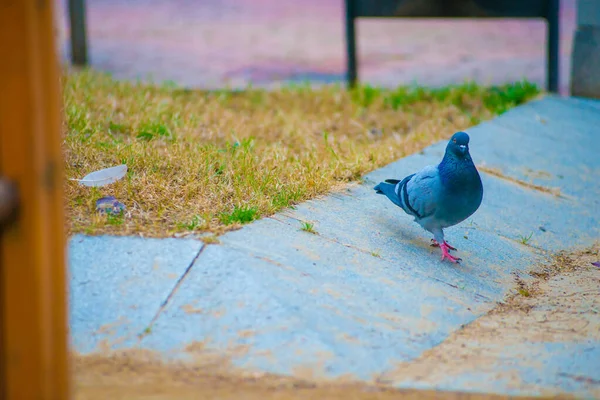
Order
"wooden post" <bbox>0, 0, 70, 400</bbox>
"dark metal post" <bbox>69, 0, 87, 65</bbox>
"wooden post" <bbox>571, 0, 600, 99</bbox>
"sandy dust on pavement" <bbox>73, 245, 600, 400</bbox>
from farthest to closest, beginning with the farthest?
"dark metal post" <bbox>69, 0, 87, 65</bbox> < "wooden post" <bbox>571, 0, 600, 99</bbox> < "sandy dust on pavement" <bbox>73, 245, 600, 400</bbox> < "wooden post" <bbox>0, 0, 70, 400</bbox>

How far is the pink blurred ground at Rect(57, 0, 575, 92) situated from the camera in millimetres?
9469

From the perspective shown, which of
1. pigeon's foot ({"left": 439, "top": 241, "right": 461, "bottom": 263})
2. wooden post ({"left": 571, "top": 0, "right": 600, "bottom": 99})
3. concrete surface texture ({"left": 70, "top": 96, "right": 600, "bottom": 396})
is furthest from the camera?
wooden post ({"left": 571, "top": 0, "right": 600, "bottom": 99})

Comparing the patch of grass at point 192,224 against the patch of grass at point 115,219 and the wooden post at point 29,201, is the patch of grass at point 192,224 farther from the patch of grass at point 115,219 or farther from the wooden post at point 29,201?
the wooden post at point 29,201

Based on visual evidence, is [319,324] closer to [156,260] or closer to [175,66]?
[156,260]

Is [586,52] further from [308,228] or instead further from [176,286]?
[176,286]

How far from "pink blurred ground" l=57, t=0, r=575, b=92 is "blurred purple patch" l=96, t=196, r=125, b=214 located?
4.20 meters

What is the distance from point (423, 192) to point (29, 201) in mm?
2325

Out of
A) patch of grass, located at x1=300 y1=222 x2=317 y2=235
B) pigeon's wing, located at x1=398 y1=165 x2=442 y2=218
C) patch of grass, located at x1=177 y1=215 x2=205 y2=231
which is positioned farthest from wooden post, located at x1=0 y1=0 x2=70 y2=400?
pigeon's wing, located at x1=398 y1=165 x2=442 y2=218

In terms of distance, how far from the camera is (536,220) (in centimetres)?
491

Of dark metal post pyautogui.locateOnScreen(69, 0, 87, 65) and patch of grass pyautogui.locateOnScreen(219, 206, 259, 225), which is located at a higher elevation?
dark metal post pyautogui.locateOnScreen(69, 0, 87, 65)

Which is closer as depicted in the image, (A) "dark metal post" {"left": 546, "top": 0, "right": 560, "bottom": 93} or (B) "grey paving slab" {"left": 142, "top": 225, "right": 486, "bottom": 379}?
(B) "grey paving slab" {"left": 142, "top": 225, "right": 486, "bottom": 379}

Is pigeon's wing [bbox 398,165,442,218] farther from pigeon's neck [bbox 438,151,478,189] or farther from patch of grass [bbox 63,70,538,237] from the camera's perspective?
patch of grass [bbox 63,70,538,237]

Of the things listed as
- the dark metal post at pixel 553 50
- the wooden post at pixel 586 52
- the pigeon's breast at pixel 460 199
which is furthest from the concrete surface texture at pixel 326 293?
the dark metal post at pixel 553 50

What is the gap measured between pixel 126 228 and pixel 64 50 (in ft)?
21.1
